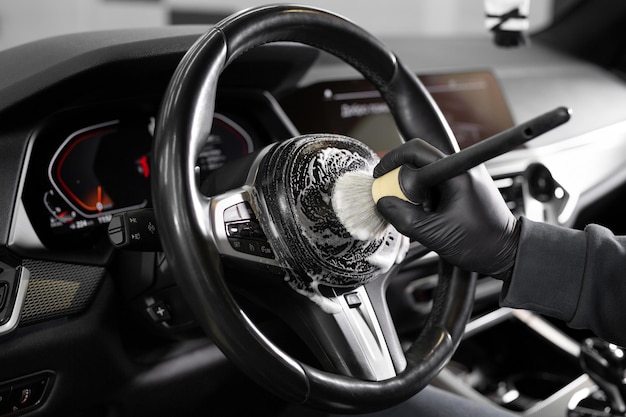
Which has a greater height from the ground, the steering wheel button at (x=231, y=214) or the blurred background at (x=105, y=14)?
the steering wheel button at (x=231, y=214)

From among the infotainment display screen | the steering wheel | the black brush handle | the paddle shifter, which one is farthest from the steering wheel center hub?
the paddle shifter

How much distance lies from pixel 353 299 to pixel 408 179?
222 mm

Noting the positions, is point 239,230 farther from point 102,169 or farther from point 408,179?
point 102,169

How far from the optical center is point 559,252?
2.48ft

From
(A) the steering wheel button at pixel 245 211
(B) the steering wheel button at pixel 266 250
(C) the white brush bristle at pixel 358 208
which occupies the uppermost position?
(A) the steering wheel button at pixel 245 211

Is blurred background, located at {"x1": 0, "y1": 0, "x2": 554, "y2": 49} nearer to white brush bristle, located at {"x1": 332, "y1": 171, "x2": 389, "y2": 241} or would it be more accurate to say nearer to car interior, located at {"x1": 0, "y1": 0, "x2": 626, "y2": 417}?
car interior, located at {"x1": 0, "y1": 0, "x2": 626, "y2": 417}

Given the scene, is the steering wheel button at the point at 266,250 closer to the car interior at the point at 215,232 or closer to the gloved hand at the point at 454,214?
the car interior at the point at 215,232

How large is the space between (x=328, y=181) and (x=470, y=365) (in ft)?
3.38

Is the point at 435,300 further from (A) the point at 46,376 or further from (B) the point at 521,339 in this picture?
(B) the point at 521,339

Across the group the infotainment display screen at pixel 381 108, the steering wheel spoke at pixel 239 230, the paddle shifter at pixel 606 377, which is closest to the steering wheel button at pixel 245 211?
the steering wheel spoke at pixel 239 230

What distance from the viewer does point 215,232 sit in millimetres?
713

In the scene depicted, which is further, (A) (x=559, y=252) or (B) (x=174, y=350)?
(B) (x=174, y=350)

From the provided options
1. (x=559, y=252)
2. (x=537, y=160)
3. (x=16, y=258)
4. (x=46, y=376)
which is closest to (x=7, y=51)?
(x=16, y=258)

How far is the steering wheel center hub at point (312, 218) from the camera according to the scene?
0.76 meters
